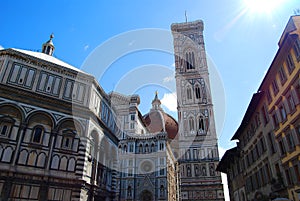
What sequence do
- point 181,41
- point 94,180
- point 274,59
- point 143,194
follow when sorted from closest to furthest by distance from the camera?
point 274,59, point 94,180, point 143,194, point 181,41

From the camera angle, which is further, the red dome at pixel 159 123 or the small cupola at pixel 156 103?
the small cupola at pixel 156 103

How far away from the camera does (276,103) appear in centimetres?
1798

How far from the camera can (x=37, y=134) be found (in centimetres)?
1775

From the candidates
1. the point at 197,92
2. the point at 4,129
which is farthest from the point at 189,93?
the point at 4,129

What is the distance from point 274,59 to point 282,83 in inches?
74.9

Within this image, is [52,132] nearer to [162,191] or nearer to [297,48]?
[297,48]

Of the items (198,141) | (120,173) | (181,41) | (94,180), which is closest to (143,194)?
(120,173)

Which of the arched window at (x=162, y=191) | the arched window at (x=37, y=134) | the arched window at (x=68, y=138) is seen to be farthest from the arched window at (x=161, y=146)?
the arched window at (x=37, y=134)

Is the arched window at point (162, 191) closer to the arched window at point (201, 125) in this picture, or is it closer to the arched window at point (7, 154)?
the arched window at point (201, 125)

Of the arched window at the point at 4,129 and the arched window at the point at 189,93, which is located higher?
the arched window at the point at 189,93

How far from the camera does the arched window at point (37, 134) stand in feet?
57.7

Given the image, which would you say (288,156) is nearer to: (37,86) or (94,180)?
(94,180)

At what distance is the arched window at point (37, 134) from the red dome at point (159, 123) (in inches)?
2033

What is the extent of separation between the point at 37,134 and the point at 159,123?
54.6 meters
